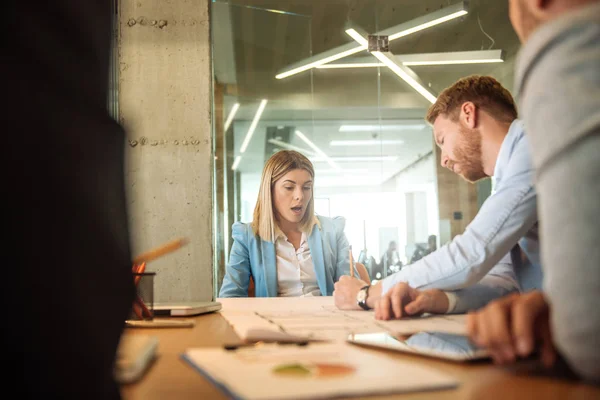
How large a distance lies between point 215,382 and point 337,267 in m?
2.70

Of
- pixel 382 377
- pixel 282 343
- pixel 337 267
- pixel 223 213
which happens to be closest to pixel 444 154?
pixel 337 267

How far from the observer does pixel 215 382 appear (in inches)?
19.2

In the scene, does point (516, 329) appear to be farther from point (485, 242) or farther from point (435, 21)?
point (435, 21)

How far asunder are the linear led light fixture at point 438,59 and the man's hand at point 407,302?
147 inches

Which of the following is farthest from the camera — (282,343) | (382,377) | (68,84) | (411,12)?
(411,12)

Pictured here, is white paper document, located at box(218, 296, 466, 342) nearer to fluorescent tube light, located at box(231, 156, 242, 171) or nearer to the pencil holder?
the pencil holder

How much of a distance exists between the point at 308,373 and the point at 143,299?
73 cm

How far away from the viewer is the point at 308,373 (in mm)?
508

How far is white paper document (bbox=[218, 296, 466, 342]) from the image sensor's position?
841 mm

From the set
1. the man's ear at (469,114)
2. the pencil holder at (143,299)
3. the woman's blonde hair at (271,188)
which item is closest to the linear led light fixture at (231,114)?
the woman's blonde hair at (271,188)

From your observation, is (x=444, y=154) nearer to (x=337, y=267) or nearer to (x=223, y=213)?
(x=337, y=267)

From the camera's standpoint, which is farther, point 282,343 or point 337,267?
point 337,267

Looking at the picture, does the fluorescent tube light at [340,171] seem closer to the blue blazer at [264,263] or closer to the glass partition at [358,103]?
the glass partition at [358,103]

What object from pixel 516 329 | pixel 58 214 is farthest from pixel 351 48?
pixel 58 214
